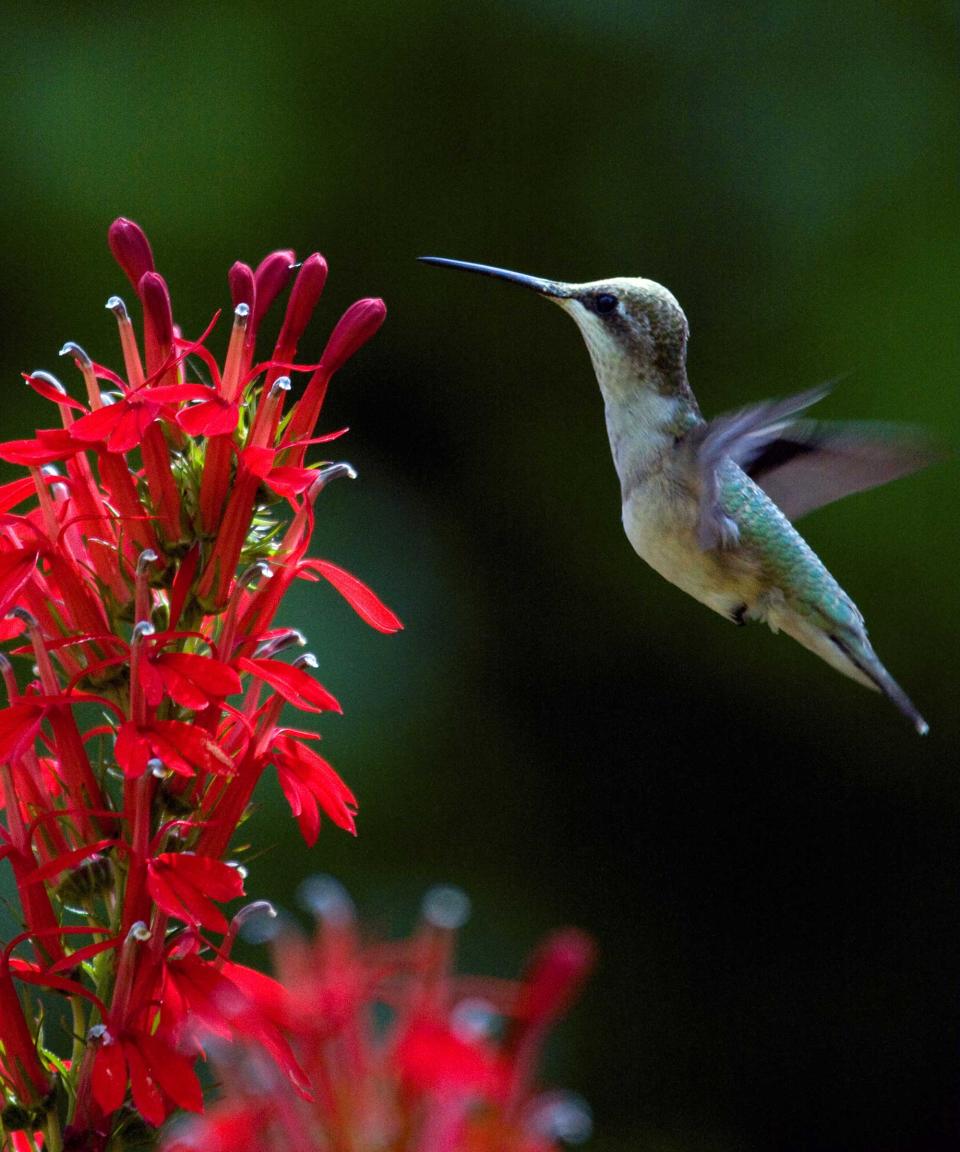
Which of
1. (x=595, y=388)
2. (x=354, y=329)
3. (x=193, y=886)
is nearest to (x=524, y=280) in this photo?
(x=354, y=329)

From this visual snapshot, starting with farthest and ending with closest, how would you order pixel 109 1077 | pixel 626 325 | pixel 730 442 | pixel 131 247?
pixel 626 325
pixel 730 442
pixel 131 247
pixel 109 1077

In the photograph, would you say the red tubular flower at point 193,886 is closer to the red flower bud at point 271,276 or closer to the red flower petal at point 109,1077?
the red flower petal at point 109,1077

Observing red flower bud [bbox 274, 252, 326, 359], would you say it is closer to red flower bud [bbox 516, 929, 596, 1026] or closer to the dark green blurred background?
red flower bud [bbox 516, 929, 596, 1026]

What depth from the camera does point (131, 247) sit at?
3.74ft

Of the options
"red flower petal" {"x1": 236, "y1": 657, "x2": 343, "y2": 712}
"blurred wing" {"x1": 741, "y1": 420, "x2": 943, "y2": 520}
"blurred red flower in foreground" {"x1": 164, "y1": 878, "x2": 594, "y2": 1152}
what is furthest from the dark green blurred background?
"blurred red flower in foreground" {"x1": 164, "y1": 878, "x2": 594, "y2": 1152}

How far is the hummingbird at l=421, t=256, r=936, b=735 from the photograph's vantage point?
165 cm

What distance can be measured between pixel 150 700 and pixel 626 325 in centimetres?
89

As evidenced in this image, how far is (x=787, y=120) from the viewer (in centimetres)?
308

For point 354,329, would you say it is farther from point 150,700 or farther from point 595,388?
point 595,388

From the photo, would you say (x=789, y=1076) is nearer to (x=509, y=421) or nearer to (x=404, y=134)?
→ (x=509, y=421)

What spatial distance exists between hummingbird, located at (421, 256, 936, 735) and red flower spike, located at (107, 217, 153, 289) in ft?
1.73


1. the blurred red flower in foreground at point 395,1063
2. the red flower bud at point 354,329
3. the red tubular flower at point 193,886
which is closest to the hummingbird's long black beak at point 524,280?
the red flower bud at point 354,329

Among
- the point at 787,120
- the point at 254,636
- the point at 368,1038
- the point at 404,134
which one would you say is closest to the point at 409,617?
the point at 404,134

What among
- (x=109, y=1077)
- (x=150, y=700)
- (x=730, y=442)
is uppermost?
(x=730, y=442)
